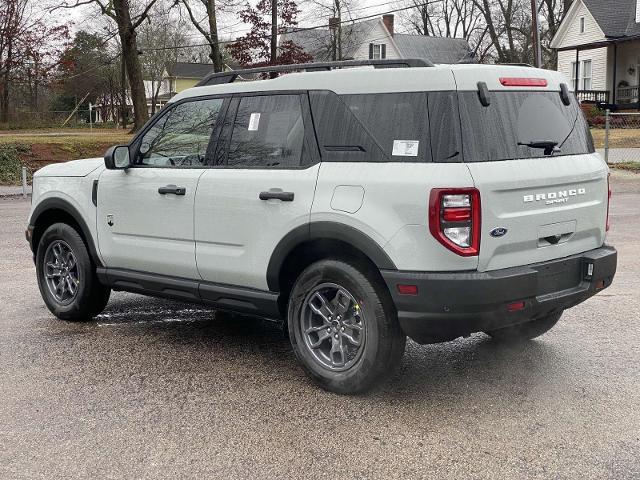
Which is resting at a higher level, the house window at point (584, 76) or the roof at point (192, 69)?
the roof at point (192, 69)

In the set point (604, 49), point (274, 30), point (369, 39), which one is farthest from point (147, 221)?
point (369, 39)

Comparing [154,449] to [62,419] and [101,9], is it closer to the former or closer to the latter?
[62,419]

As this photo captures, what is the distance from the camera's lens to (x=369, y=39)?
205ft

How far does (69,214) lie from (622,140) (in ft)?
83.1

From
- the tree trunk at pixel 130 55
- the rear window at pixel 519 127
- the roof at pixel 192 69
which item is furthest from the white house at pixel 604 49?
the roof at pixel 192 69

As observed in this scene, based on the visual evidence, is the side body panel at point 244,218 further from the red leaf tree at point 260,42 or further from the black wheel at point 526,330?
the red leaf tree at point 260,42

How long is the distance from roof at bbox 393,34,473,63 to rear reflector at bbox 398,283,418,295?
6114 cm

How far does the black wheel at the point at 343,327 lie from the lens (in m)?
4.55

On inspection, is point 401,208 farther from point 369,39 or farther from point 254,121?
point 369,39

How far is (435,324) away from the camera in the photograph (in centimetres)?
431

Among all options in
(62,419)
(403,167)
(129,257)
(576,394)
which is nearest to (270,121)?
(403,167)

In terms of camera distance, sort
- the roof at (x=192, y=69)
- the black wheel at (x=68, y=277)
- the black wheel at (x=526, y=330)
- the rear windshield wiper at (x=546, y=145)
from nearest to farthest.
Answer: the rear windshield wiper at (x=546, y=145), the black wheel at (x=526, y=330), the black wheel at (x=68, y=277), the roof at (x=192, y=69)

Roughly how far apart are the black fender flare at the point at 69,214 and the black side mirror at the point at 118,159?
2.06 feet

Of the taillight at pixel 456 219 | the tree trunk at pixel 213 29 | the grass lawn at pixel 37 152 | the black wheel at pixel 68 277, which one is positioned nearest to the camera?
the taillight at pixel 456 219
